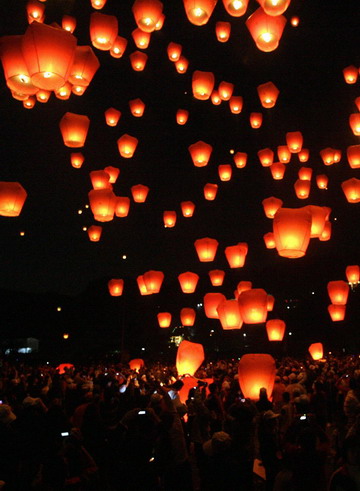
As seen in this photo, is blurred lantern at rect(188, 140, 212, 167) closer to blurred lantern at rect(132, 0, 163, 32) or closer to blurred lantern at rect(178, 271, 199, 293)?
blurred lantern at rect(178, 271, 199, 293)

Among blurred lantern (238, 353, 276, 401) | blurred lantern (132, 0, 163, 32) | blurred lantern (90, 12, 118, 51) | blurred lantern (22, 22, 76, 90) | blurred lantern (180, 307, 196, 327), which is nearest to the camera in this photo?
blurred lantern (22, 22, 76, 90)

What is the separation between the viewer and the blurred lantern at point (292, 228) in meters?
7.46

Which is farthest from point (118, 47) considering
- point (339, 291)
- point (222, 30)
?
point (339, 291)

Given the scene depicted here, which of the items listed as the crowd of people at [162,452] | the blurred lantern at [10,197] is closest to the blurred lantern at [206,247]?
the blurred lantern at [10,197]

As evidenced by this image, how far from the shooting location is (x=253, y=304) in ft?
33.7

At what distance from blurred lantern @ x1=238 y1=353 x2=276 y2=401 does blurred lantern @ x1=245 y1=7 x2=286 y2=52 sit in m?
5.04

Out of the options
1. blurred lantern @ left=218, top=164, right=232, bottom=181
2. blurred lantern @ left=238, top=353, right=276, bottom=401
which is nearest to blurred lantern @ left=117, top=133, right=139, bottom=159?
blurred lantern @ left=218, top=164, right=232, bottom=181

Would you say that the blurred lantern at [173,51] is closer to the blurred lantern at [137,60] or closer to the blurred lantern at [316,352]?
the blurred lantern at [137,60]

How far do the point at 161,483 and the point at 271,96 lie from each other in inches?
361

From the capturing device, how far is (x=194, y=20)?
7062 mm

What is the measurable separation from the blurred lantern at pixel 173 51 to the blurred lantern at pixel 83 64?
15.9ft

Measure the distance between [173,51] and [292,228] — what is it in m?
6.80

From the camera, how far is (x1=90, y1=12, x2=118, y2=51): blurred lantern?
8.47 meters

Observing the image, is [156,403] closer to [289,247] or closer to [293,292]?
[289,247]
